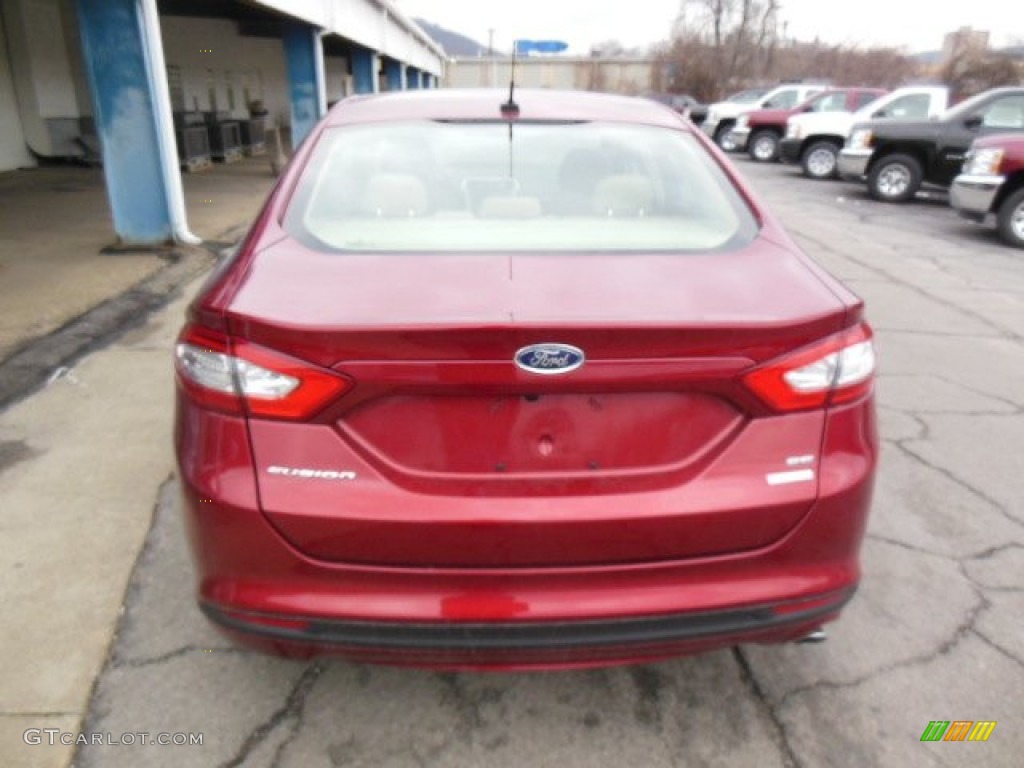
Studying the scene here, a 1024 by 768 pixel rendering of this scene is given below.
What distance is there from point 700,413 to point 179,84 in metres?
18.0

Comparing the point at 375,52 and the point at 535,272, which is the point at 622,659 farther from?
the point at 375,52

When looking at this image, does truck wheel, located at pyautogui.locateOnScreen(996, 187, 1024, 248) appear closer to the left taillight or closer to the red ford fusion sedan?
the red ford fusion sedan

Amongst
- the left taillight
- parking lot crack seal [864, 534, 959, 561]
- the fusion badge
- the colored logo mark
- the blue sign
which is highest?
the blue sign

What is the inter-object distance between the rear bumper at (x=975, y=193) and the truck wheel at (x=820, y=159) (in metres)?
7.58

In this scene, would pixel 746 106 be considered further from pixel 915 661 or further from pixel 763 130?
pixel 915 661

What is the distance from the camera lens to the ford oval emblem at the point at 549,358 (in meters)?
1.62

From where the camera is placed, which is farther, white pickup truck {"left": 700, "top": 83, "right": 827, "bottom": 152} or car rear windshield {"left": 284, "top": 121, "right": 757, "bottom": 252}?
white pickup truck {"left": 700, "top": 83, "right": 827, "bottom": 152}

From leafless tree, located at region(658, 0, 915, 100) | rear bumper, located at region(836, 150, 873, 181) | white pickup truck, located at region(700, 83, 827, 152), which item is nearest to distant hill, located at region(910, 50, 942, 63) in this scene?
leafless tree, located at region(658, 0, 915, 100)

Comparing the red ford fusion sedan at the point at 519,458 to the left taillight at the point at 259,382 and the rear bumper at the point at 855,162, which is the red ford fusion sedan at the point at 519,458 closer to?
the left taillight at the point at 259,382

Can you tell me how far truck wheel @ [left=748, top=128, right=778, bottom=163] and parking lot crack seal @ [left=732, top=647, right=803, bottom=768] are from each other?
19.5 metres

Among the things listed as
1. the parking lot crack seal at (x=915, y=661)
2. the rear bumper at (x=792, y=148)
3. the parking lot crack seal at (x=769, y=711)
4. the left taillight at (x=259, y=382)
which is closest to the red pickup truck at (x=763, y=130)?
the rear bumper at (x=792, y=148)

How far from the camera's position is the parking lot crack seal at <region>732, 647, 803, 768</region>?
2029 millimetres

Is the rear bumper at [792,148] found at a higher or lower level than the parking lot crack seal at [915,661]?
higher

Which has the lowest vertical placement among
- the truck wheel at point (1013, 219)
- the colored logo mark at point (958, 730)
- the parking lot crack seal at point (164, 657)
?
the colored logo mark at point (958, 730)
